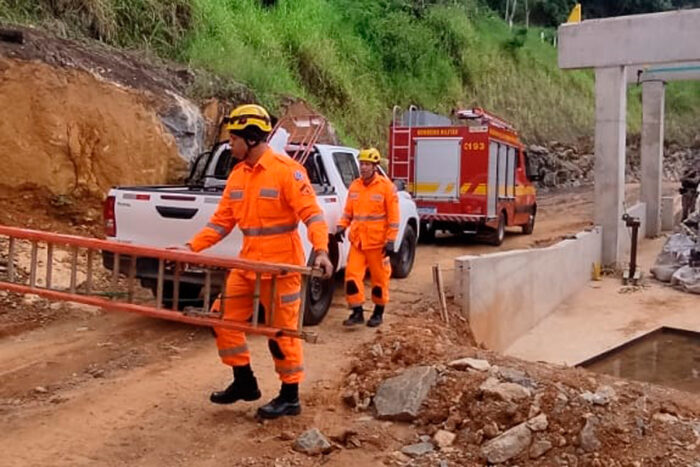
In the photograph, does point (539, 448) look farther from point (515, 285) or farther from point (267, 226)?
point (515, 285)

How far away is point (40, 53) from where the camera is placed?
10.1m

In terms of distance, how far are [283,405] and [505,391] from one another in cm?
143

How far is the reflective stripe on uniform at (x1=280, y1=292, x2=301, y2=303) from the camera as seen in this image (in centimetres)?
478

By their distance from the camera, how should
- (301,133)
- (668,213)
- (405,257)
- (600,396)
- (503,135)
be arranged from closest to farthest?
(600,396) → (301,133) → (405,257) → (503,135) → (668,213)

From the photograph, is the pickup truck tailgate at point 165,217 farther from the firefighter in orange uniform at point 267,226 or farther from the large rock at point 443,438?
the large rock at point 443,438

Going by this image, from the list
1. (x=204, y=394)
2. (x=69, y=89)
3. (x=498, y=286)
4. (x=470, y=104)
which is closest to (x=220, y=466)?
(x=204, y=394)

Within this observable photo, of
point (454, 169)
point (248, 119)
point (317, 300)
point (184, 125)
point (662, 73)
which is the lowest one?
point (317, 300)

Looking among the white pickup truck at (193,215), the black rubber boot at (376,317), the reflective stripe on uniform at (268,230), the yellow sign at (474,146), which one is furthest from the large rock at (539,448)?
the yellow sign at (474,146)

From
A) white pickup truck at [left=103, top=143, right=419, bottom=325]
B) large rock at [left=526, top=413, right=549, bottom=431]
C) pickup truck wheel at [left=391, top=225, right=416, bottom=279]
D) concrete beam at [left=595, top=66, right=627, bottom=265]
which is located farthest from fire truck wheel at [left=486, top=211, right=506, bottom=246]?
large rock at [left=526, top=413, right=549, bottom=431]

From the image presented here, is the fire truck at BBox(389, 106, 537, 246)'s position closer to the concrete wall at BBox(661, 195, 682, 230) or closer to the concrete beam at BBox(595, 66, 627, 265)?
the concrete beam at BBox(595, 66, 627, 265)

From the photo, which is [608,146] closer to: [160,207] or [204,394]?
[160,207]

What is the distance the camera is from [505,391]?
201 inches

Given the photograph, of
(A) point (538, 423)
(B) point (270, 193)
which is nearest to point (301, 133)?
(B) point (270, 193)

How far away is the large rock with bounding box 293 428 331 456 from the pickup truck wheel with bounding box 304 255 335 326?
9.89 feet
